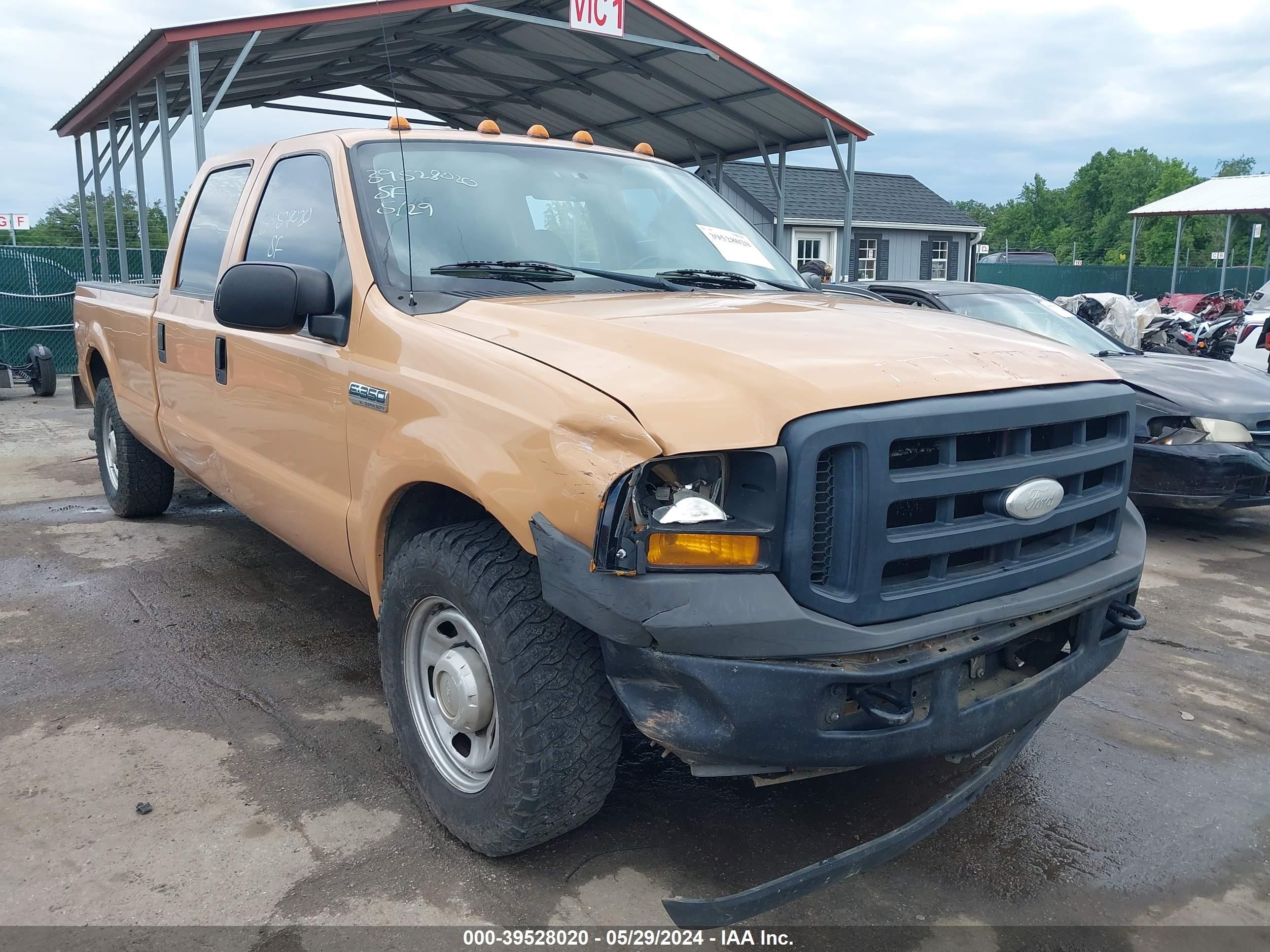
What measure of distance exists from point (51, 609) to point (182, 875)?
8.55ft

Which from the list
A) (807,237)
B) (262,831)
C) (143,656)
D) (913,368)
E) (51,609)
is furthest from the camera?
(807,237)

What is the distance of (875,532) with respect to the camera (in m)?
2.14

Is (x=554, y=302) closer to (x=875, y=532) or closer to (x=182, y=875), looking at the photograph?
(x=875, y=532)

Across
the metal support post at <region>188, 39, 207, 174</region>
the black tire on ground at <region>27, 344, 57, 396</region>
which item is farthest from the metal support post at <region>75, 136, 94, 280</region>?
the metal support post at <region>188, 39, 207, 174</region>

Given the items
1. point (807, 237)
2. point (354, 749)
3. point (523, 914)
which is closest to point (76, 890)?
point (354, 749)

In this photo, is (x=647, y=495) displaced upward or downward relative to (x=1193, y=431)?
upward

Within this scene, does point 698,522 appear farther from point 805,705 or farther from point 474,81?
point 474,81

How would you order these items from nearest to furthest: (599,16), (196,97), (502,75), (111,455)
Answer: (111,455), (196,97), (599,16), (502,75)

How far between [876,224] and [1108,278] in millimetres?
10181

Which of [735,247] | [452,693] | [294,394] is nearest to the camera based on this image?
[452,693]

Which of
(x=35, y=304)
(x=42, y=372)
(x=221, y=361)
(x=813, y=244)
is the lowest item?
(x=42, y=372)

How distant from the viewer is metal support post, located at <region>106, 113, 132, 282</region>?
525 inches

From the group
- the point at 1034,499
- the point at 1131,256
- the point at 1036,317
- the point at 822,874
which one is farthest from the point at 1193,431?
the point at 1131,256

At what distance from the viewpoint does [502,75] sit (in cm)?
1459
